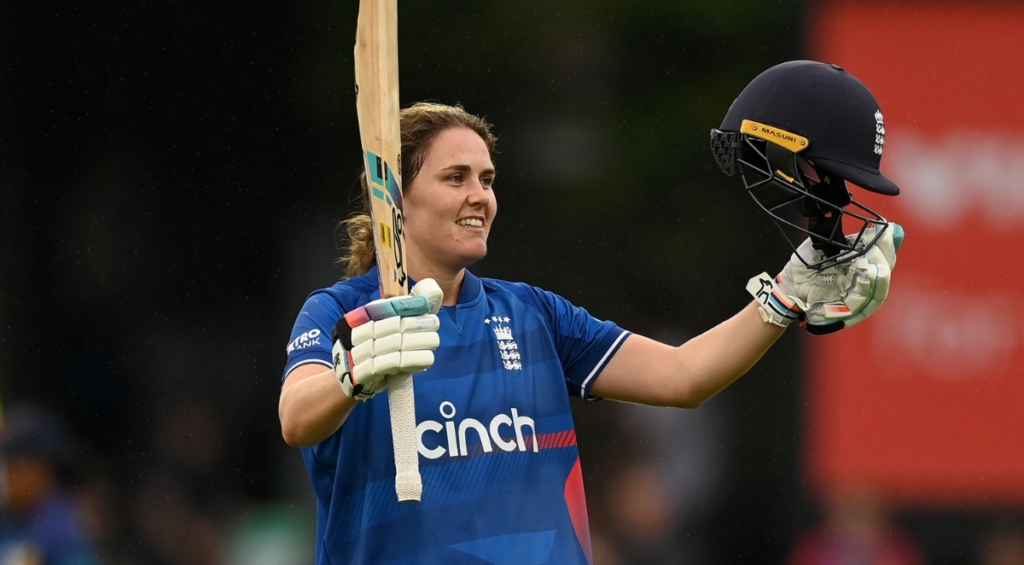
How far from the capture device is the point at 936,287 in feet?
17.0

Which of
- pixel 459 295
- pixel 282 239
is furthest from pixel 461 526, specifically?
pixel 282 239

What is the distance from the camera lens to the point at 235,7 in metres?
5.34

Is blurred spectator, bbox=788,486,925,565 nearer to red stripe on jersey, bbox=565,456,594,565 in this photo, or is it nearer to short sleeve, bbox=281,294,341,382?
red stripe on jersey, bbox=565,456,594,565

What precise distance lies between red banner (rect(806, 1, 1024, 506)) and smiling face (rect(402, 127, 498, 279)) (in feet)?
10.2

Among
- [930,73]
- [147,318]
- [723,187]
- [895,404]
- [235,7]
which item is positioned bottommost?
[895,404]

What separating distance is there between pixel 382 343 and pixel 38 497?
3.71 m

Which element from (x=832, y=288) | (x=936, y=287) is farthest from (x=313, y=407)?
(x=936, y=287)

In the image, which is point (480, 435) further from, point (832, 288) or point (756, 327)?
point (832, 288)

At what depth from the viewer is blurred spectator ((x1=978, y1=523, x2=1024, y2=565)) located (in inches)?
205

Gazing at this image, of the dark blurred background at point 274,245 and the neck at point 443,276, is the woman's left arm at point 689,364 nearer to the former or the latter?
the neck at point 443,276

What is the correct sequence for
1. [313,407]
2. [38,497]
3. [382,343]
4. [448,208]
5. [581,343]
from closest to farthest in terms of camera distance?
1. [382,343]
2. [313,407]
3. [448,208]
4. [581,343]
5. [38,497]

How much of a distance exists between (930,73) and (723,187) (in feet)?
3.56

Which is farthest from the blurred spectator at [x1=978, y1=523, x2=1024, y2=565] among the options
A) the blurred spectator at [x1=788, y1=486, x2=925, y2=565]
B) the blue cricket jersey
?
the blue cricket jersey

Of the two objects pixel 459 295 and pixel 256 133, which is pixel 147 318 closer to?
pixel 256 133
